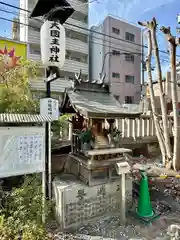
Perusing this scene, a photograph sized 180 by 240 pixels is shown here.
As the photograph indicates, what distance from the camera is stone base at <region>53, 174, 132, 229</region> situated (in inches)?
180

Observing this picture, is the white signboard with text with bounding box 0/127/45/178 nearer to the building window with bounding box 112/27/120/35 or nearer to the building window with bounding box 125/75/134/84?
the building window with bounding box 125/75/134/84

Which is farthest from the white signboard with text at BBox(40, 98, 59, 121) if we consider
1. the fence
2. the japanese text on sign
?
the fence

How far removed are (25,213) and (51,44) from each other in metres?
3.84

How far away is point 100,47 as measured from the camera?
77.1 feet

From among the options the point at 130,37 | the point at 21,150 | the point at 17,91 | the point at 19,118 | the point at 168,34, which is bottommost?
the point at 21,150

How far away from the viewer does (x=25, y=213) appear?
3.54 metres

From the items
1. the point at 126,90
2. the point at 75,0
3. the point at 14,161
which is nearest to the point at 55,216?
the point at 14,161

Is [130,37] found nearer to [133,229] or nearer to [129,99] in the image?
[129,99]

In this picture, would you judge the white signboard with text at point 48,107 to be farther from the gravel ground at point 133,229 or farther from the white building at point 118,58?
the white building at point 118,58

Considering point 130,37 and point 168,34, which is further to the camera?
point 130,37

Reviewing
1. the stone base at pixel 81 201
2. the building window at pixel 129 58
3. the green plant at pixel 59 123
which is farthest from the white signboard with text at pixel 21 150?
the building window at pixel 129 58

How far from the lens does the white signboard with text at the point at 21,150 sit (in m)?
3.87

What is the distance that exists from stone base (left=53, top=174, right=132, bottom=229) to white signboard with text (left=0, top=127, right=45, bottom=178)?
97 cm

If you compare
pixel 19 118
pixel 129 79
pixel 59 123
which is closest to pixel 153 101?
pixel 59 123
